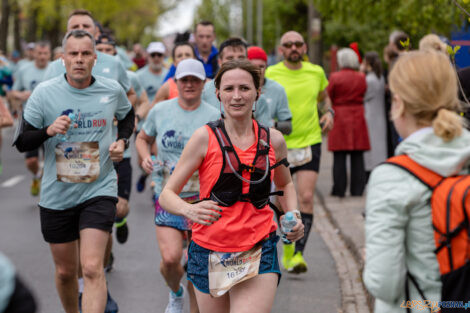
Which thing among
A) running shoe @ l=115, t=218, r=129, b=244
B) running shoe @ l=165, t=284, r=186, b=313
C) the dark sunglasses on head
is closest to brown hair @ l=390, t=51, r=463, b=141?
running shoe @ l=165, t=284, r=186, b=313

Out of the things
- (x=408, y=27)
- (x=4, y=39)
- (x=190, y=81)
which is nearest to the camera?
(x=190, y=81)

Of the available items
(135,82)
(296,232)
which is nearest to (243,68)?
(296,232)

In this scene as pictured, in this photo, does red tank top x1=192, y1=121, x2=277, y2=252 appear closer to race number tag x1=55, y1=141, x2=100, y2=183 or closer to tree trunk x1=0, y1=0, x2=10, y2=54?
race number tag x1=55, y1=141, x2=100, y2=183

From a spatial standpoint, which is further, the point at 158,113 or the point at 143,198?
the point at 143,198

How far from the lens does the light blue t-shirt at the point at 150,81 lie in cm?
1225

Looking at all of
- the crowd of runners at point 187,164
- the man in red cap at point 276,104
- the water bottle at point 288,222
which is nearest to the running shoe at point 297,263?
the crowd of runners at point 187,164

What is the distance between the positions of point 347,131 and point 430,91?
851 centimetres

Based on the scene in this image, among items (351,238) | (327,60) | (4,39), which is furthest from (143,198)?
(4,39)

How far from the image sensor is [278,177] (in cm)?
445

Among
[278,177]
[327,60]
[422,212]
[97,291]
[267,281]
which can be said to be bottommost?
[327,60]

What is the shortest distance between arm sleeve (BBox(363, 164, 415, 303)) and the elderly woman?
8.44 meters

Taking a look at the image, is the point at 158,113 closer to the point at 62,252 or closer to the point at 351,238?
the point at 62,252

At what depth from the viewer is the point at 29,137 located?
5.18 meters

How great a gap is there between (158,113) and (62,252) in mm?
1257
